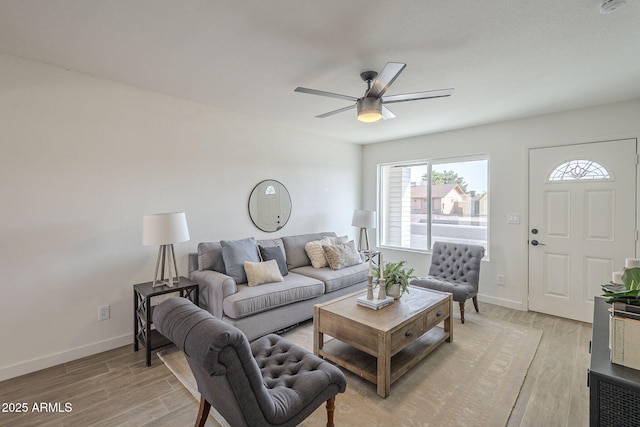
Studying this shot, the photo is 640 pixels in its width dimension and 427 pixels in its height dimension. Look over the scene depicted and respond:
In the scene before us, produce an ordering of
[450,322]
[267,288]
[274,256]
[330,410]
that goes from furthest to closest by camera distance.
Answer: [274,256] < [267,288] < [450,322] < [330,410]

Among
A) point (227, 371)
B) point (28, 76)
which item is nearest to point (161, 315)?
point (227, 371)

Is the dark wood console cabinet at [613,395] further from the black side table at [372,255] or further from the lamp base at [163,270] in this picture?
the lamp base at [163,270]

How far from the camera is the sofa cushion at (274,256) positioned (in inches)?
138

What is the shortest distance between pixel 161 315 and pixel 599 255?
4392 millimetres

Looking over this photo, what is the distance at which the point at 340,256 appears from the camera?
12.8 feet

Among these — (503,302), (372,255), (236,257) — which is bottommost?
(503,302)

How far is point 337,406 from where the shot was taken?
1981 millimetres

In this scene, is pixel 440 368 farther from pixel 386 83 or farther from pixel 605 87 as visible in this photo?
pixel 605 87

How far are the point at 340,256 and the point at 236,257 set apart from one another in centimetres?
140

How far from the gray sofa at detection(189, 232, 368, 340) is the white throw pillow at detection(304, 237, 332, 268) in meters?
0.08

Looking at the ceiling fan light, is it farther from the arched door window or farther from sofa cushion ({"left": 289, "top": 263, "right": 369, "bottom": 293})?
the arched door window

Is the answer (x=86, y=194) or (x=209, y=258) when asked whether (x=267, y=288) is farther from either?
(x=86, y=194)

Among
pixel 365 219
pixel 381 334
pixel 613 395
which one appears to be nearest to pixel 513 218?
pixel 365 219

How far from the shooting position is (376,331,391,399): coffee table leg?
2.03 m
